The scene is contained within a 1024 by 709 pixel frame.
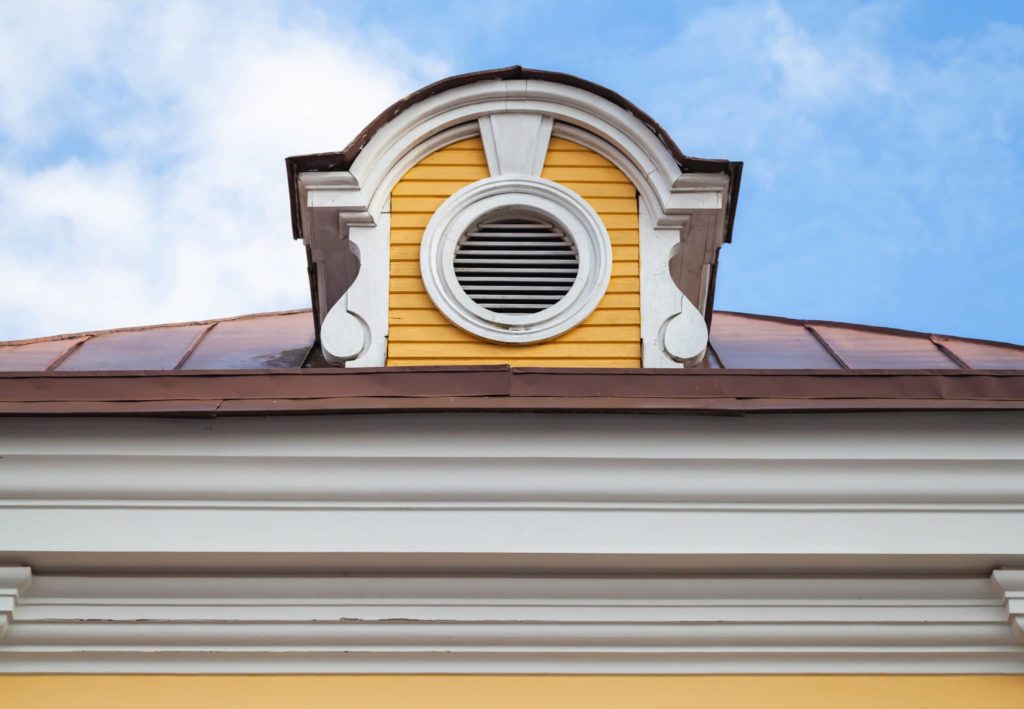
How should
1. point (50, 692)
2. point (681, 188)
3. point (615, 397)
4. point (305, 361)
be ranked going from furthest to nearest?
point (305, 361) < point (681, 188) < point (615, 397) < point (50, 692)

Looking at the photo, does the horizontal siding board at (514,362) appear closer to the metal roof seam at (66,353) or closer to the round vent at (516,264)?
the round vent at (516,264)

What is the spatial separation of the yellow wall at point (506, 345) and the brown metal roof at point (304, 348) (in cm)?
72

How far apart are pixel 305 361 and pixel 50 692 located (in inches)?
89.2

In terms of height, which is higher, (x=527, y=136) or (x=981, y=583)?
(x=527, y=136)

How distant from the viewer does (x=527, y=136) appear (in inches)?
212

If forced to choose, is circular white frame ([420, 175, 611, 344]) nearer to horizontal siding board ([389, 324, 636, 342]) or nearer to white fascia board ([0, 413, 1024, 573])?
horizontal siding board ([389, 324, 636, 342])

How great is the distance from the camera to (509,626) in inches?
154

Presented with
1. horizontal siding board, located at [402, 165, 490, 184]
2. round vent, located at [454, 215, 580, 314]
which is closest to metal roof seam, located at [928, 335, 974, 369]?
round vent, located at [454, 215, 580, 314]

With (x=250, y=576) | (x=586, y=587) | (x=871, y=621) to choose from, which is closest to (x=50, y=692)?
(x=250, y=576)

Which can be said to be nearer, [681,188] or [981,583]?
[981,583]

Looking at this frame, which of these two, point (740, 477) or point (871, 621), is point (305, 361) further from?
point (871, 621)

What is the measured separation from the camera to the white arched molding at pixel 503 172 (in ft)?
16.4

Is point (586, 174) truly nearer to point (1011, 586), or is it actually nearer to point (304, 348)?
point (304, 348)

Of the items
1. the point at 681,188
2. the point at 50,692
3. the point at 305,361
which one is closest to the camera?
the point at 50,692
